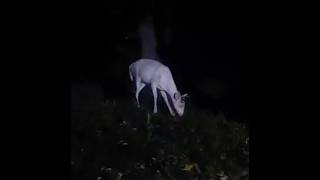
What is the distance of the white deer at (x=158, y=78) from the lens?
1.90 m

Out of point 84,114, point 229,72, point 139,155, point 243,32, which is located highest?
point 243,32

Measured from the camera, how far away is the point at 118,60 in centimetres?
189

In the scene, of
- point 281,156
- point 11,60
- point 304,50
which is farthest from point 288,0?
point 11,60

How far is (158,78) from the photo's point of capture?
1930 mm

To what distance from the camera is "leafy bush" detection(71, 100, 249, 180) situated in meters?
1.86

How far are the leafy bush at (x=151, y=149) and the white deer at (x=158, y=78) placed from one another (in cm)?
6

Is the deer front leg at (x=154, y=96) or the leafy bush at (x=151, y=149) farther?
the deer front leg at (x=154, y=96)

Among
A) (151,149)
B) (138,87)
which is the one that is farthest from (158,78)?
(151,149)

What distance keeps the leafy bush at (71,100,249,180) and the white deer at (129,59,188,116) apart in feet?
0.19

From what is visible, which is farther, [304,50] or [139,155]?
[139,155]

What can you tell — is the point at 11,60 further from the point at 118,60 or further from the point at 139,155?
the point at 139,155

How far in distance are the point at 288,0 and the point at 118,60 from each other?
563mm

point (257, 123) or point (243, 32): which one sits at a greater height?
point (243, 32)

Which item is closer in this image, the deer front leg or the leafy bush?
the leafy bush
